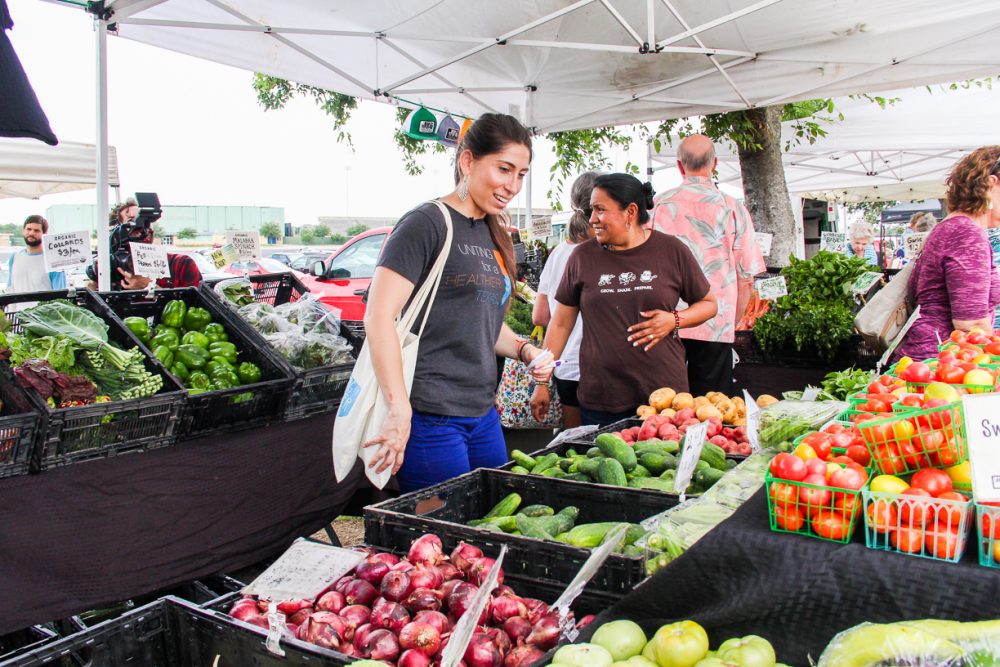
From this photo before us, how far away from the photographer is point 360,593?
1.70 metres

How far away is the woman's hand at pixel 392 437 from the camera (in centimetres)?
213

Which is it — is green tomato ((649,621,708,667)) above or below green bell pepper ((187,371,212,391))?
below

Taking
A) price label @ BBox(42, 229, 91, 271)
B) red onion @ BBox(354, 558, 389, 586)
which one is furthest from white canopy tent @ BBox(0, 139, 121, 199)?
red onion @ BBox(354, 558, 389, 586)

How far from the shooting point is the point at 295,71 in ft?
19.1

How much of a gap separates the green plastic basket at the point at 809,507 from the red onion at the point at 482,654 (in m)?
0.59

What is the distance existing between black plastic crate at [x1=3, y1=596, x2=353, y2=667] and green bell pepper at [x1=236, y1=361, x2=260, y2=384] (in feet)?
5.53

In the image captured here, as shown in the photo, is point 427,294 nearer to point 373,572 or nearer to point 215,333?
point 373,572

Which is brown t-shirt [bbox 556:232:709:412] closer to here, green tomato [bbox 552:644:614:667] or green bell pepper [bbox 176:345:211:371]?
green bell pepper [bbox 176:345:211:371]

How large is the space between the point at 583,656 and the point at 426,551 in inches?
25.5

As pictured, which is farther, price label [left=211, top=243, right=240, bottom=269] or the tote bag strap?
price label [left=211, top=243, right=240, bottom=269]

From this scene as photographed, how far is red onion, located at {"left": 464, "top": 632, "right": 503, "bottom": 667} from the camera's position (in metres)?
1.45

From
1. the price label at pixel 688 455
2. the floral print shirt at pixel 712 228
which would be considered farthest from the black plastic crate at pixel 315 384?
the floral print shirt at pixel 712 228

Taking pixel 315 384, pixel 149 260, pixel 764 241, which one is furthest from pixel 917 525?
pixel 764 241

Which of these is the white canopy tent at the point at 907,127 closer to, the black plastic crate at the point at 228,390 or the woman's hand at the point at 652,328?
the woman's hand at the point at 652,328
